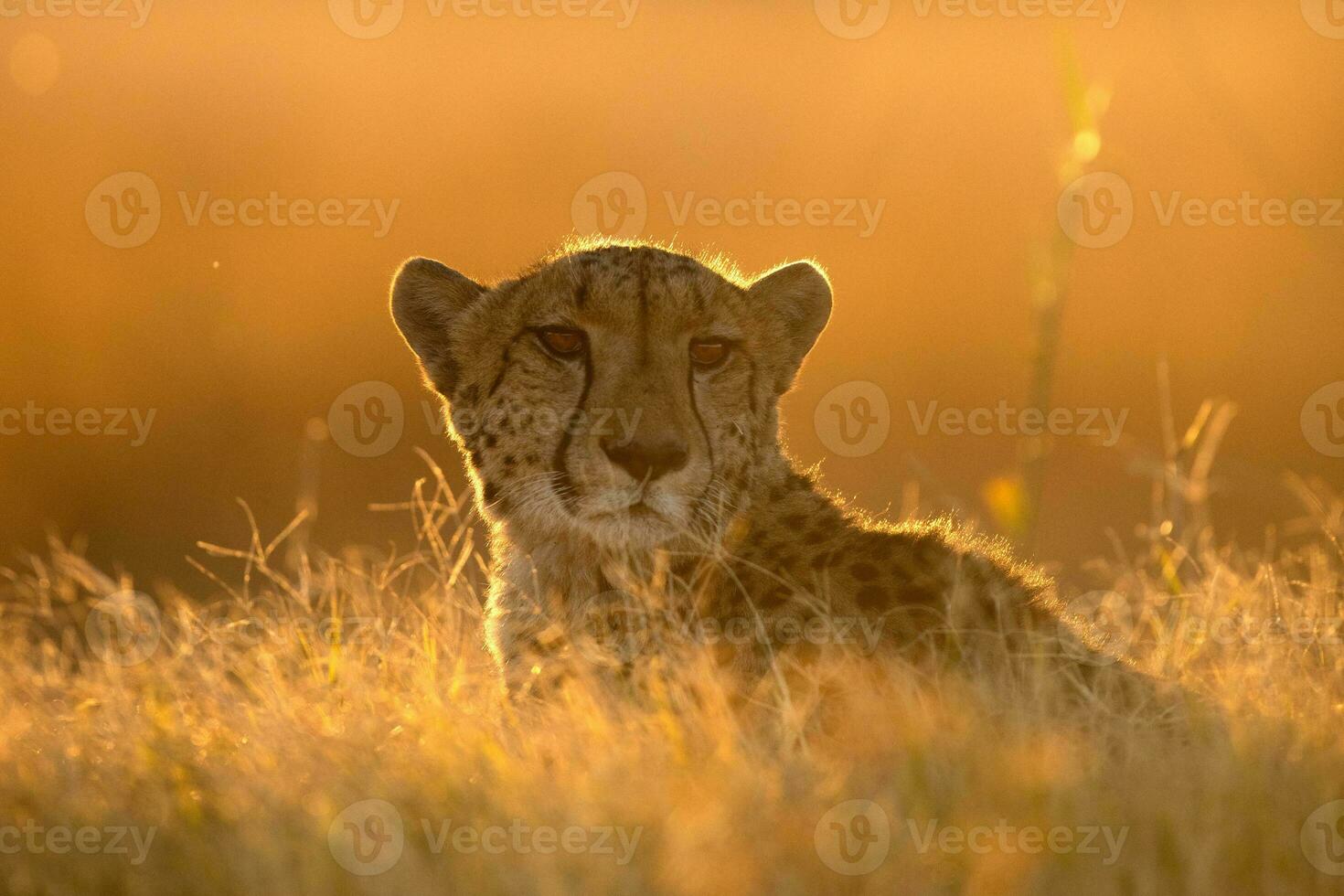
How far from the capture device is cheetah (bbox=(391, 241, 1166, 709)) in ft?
13.5

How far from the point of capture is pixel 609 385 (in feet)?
14.7

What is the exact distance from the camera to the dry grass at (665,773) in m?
2.91

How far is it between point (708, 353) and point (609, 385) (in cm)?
40

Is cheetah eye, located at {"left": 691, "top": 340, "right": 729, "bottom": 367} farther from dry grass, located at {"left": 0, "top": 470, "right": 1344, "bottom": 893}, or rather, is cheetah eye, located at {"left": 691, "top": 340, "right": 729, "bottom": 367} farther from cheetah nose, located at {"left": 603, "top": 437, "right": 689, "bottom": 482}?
dry grass, located at {"left": 0, "top": 470, "right": 1344, "bottom": 893}

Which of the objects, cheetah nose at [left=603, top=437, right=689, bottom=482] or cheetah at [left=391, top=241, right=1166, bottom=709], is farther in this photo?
cheetah nose at [left=603, top=437, right=689, bottom=482]

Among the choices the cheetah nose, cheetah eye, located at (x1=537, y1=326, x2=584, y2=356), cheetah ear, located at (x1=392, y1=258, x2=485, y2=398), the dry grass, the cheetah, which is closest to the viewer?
the dry grass

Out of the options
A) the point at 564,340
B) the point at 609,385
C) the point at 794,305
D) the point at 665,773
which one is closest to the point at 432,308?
the point at 564,340

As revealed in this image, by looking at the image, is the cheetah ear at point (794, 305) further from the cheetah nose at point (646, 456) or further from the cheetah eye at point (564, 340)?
the cheetah nose at point (646, 456)

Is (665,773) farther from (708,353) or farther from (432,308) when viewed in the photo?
(432,308)

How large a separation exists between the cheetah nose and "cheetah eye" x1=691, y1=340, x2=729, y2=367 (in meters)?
0.51

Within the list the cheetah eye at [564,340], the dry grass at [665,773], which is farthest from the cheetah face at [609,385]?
the dry grass at [665,773]

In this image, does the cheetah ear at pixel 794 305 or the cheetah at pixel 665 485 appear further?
the cheetah ear at pixel 794 305

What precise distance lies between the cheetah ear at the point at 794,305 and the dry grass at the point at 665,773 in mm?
1478

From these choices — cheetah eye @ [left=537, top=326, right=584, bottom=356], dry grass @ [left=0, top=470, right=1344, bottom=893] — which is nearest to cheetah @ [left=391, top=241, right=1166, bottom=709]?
cheetah eye @ [left=537, top=326, right=584, bottom=356]
